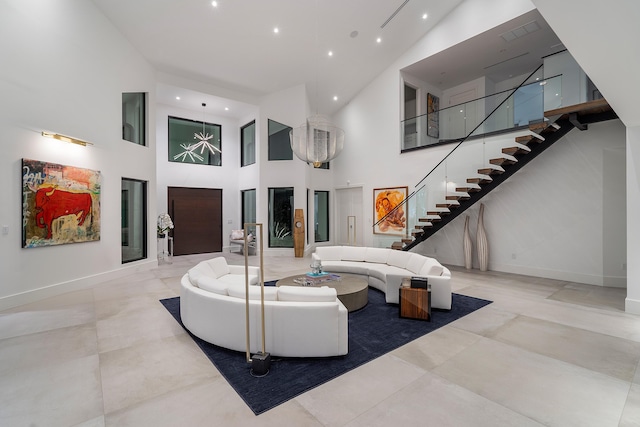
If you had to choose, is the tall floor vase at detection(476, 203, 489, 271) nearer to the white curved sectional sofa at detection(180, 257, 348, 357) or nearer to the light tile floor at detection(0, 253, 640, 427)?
the light tile floor at detection(0, 253, 640, 427)

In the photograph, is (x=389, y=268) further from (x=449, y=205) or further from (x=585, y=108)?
(x=585, y=108)

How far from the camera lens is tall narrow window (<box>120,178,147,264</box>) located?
7.20m

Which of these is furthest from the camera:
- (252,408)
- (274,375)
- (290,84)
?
(290,84)

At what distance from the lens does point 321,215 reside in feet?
38.2

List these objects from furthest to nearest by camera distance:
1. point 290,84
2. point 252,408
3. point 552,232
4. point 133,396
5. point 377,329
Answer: point 290,84 → point 552,232 → point 377,329 → point 133,396 → point 252,408

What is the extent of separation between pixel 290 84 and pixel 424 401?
9363 millimetres

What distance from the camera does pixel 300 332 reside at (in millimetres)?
3090

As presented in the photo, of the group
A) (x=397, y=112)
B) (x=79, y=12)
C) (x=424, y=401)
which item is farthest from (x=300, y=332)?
(x=397, y=112)

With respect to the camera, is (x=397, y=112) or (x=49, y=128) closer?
(x=49, y=128)

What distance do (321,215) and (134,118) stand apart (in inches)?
267

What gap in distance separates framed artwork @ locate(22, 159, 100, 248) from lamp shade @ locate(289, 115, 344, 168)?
171 inches

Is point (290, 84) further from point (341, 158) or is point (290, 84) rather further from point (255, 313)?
point (255, 313)

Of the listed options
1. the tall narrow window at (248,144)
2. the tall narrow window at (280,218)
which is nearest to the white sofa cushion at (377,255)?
the tall narrow window at (280,218)

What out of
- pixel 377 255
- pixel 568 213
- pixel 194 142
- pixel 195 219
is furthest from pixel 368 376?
pixel 194 142
